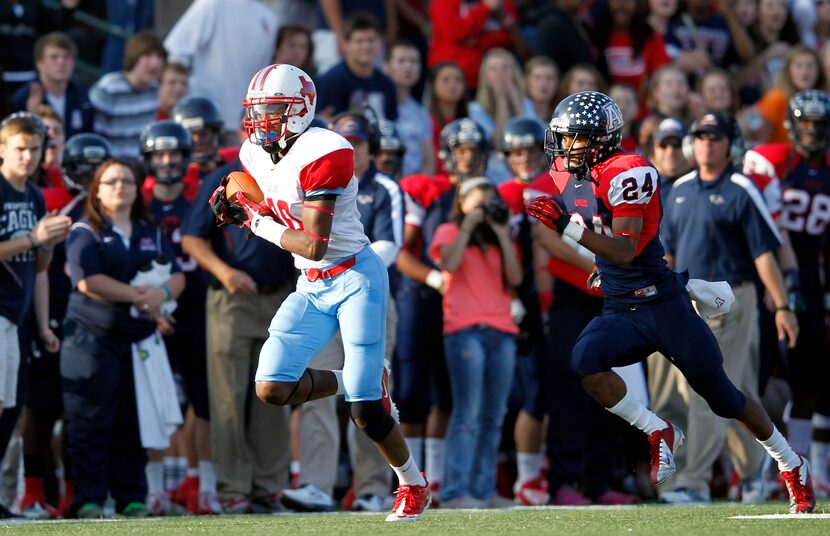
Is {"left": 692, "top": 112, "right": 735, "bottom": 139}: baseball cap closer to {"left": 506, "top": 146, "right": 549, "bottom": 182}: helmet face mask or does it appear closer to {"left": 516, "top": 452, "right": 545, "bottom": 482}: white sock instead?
{"left": 506, "top": 146, "right": 549, "bottom": 182}: helmet face mask

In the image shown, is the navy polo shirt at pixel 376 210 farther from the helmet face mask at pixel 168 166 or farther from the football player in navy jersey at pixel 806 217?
the football player in navy jersey at pixel 806 217

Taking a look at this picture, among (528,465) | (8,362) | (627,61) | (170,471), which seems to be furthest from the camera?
(627,61)

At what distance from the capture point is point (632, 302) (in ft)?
23.5

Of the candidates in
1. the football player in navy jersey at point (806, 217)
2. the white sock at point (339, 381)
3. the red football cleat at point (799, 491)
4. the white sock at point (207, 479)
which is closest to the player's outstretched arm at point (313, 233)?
the white sock at point (339, 381)

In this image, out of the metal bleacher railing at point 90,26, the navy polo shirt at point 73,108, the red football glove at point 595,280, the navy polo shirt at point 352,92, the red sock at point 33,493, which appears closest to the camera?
the red football glove at point 595,280

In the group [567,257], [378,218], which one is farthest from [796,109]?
[378,218]

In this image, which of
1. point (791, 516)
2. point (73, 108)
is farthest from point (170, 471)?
point (791, 516)

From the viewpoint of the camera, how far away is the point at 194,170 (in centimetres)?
977

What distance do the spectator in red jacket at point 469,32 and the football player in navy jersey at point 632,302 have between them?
5207 millimetres

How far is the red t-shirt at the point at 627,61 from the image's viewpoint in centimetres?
1270

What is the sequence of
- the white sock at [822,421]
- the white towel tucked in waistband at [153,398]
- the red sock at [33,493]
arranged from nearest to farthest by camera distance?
the white towel tucked in waistband at [153,398]
the red sock at [33,493]
the white sock at [822,421]

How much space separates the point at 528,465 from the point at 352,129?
239cm

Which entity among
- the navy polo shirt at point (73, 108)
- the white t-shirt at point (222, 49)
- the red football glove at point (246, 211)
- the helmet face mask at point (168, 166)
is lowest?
the red football glove at point (246, 211)

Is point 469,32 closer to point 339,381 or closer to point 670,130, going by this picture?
point 670,130
